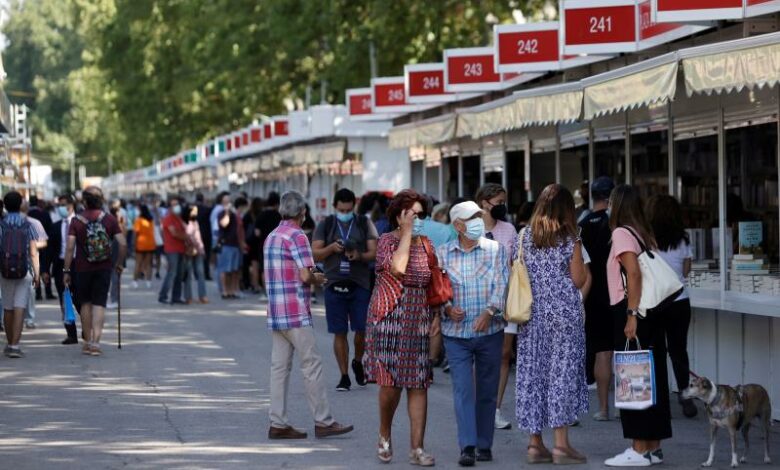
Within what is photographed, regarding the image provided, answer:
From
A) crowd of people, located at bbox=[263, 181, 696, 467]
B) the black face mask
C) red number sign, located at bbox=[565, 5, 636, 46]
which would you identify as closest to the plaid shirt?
crowd of people, located at bbox=[263, 181, 696, 467]

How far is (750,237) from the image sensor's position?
13039mm

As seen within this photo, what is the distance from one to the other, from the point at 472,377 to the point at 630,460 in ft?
3.70

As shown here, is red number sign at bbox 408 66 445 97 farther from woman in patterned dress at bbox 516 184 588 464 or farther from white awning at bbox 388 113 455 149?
woman in patterned dress at bbox 516 184 588 464

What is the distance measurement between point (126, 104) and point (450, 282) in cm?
5133

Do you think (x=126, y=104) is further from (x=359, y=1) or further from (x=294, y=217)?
(x=294, y=217)

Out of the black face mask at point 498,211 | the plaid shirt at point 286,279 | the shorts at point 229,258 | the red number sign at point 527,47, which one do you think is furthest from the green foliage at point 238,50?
the plaid shirt at point 286,279

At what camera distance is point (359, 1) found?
3562 centimetres

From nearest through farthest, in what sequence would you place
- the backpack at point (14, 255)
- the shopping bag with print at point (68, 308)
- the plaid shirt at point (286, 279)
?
the plaid shirt at point (286, 279), the backpack at point (14, 255), the shopping bag with print at point (68, 308)

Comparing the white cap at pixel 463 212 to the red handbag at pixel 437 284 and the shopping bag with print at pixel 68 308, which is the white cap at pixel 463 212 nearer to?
the red handbag at pixel 437 284

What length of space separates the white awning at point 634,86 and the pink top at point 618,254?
1.66 meters

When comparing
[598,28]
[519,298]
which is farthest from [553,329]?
[598,28]

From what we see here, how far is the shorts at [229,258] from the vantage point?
28.0 metres

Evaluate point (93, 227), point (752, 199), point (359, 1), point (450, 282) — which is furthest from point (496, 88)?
point (359, 1)

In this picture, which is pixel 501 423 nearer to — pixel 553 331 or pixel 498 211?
pixel 498 211
